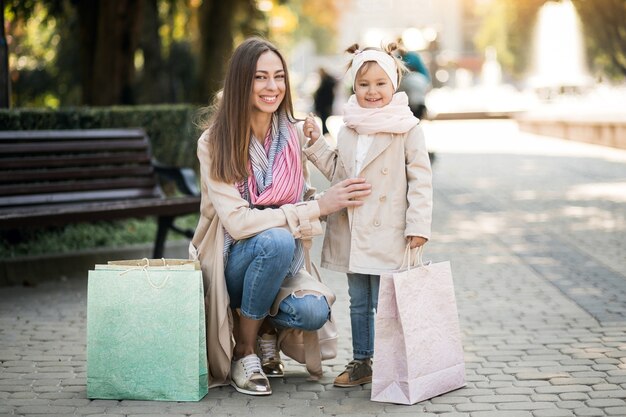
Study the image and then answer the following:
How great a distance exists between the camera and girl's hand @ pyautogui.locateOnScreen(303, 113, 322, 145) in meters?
4.80

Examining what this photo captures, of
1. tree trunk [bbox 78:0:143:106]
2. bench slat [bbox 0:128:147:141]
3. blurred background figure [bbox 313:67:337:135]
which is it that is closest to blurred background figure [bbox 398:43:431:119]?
tree trunk [bbox 78:0:143:106]

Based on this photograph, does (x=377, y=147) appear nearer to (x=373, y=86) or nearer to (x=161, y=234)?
(x=373, y=86)

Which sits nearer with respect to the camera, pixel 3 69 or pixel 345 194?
pixel 345 194

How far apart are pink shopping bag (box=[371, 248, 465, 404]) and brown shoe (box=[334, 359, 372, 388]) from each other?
0.30 metres

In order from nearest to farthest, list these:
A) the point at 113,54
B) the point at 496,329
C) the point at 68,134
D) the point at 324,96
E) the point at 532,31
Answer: the point at 496,329 < the point at 68,134 < the point at 113,54 < the point at 324,96 < the point at 532,31

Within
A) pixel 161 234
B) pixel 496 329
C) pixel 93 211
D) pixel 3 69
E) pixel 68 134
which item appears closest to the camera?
pixel 496 329

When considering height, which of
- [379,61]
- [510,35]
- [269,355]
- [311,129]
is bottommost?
[269,355]

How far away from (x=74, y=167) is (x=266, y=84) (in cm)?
354

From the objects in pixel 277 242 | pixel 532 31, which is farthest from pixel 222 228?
pixel 532 31

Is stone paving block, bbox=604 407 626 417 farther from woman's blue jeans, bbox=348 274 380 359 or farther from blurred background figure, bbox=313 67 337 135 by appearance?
blurred background figure, bbox=313 67 337 135

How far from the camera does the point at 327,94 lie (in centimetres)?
2514

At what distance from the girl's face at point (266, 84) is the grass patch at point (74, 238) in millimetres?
3495

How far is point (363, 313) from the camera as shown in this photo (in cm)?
489

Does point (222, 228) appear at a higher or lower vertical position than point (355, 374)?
higher
